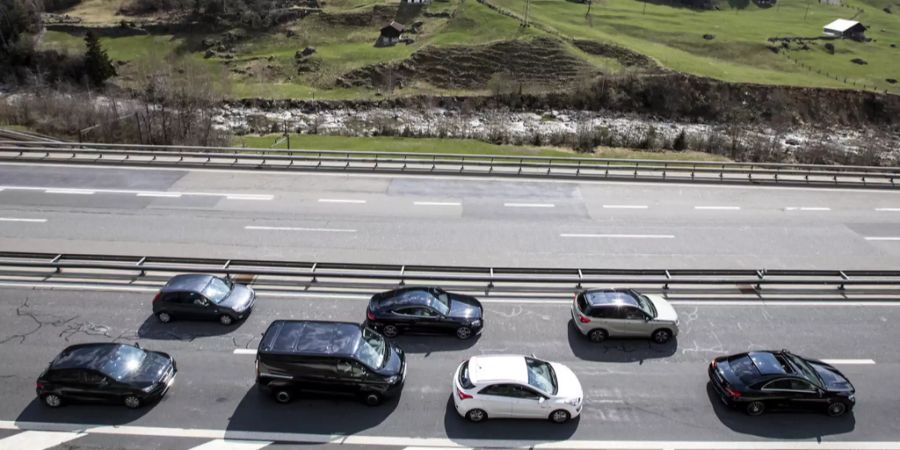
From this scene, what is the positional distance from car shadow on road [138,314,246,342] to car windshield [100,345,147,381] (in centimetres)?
211

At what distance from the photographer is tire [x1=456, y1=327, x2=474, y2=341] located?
17.5 metres

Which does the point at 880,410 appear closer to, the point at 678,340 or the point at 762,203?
the point at 678,340

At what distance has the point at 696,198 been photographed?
97.1 feet

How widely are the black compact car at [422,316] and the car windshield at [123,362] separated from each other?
5901 mm

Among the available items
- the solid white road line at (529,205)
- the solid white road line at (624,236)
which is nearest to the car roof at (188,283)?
the solid white road line at (624,236)

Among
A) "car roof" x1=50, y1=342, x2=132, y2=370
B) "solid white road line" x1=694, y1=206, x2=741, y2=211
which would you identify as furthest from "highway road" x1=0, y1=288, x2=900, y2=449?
"solid white road line" x1=694, y1=206, x2=741, y2=211

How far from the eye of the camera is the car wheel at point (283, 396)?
14.7 m

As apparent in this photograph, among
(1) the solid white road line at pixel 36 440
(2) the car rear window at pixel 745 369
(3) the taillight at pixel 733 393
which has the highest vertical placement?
(2) the car rear window at pixel 745 369

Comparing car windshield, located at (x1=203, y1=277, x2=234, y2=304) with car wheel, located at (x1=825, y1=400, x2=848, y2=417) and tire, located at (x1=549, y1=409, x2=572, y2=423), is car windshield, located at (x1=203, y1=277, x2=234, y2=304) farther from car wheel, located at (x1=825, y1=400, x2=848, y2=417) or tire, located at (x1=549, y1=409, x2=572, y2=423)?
car wheel, located at (x1=825, y1=400, x2=848, y2=417)

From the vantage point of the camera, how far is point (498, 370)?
48.3 feet

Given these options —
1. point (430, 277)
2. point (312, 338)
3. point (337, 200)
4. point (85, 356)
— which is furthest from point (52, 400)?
point (337, 200)

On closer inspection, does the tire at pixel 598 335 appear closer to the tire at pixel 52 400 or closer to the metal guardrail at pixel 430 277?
the metal guardrail at pixel 430 277

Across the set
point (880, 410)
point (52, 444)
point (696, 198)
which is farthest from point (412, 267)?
point (696, 198)

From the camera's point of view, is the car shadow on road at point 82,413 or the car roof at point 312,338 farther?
the car roof at point 312,338
